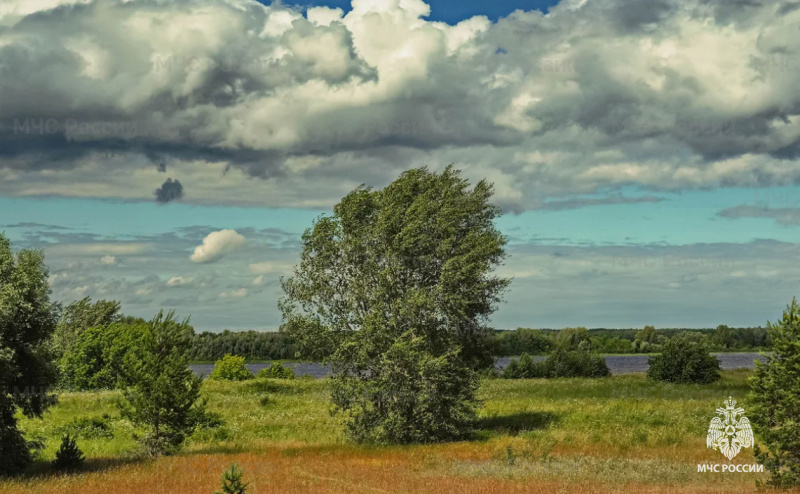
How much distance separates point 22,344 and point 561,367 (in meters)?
76.6

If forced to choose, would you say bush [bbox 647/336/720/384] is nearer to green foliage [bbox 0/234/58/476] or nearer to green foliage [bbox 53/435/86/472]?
green foliage [bbox 53/435/86/472]

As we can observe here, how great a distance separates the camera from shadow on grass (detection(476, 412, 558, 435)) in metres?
43.3

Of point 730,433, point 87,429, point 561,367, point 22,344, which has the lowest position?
point 87,429

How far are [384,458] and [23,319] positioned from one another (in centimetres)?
1678

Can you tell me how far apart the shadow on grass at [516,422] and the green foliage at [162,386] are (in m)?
17.5

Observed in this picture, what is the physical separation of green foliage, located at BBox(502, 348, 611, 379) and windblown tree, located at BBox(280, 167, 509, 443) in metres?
55.5

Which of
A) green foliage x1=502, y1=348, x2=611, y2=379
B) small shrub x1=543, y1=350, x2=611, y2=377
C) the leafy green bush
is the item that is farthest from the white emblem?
green foliage x1=502, y1=348, x2=611, y2=379

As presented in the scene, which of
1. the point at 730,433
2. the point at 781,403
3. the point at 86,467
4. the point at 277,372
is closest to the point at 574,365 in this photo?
the point at 277,372

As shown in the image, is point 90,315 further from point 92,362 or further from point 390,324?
point 390,324

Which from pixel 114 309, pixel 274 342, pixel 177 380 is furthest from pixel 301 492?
pixel 274 342

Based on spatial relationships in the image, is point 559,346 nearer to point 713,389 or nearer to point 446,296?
point 713,389

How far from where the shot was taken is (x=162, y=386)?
1336 inches

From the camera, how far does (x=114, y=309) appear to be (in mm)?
130375

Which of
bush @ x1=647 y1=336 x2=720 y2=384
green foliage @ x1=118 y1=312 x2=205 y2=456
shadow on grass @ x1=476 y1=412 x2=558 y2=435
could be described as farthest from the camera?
bush @ x1=647 y1=336 x2=720 y2=384
